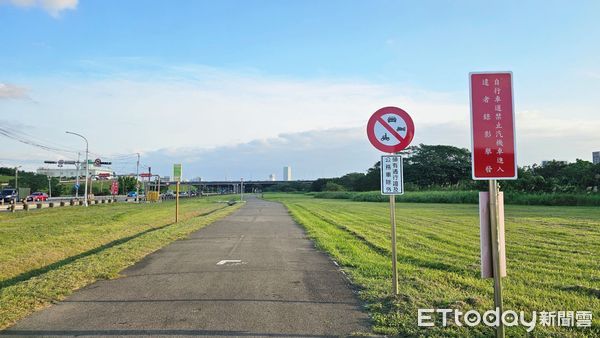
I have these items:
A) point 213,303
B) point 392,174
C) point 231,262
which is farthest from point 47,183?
point 392,174

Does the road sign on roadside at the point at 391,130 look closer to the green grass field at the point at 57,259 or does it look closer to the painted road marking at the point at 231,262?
the painted road marking at the point at 231,262

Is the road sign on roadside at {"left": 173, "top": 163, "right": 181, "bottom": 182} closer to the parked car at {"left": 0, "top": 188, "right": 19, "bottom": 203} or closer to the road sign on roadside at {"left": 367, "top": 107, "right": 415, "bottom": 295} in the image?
the road sign on roadside at {"left": 367, "top": 107, "right": 415, "bottom": 295}

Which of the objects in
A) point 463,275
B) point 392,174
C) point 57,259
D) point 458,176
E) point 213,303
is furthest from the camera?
point 458,176

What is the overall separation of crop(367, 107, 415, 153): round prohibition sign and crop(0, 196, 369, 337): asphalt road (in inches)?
92.8

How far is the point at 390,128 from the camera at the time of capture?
700 cm

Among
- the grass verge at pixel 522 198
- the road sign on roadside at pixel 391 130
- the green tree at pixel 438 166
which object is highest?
the green tree at pixel 438 166

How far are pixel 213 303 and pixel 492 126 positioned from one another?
436 cm

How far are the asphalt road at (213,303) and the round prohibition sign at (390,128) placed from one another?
2.36 metres

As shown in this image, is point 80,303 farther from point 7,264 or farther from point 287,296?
point 7,264

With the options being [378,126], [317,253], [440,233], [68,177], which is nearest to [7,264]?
[317,253]

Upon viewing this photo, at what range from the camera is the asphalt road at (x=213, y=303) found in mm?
5438

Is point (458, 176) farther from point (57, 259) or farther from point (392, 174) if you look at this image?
point (392, 174)

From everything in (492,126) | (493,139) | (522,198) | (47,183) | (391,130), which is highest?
(47,183)

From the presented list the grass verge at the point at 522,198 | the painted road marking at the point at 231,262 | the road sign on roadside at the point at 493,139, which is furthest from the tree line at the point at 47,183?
the road sign on roadside at the point at 493,139
